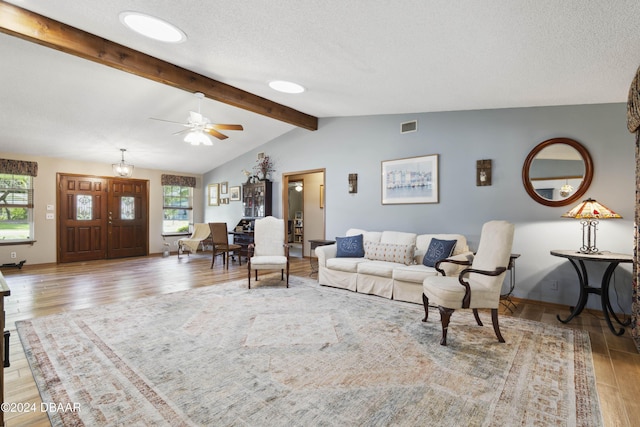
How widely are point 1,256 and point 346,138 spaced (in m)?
7.14

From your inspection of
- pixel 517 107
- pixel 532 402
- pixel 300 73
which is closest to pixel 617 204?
pixel 517 107

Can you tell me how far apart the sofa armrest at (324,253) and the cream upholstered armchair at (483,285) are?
192 centimetres

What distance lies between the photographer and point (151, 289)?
4.41 m

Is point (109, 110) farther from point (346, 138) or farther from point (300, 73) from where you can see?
point (346, 138)

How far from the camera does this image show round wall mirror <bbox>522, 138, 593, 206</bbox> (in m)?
3.53

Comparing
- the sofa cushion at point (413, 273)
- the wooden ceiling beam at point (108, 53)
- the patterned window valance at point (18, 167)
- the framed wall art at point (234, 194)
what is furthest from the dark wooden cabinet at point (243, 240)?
the patterned window valance at point (18, 167)

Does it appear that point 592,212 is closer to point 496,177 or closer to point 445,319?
point 496,177

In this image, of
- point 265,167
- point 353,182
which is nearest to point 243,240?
point 265,167

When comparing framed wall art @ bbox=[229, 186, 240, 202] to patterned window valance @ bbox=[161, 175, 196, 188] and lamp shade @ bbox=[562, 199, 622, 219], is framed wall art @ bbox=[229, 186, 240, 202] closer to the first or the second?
patterned window valance @ bbox=[161, 175, 196, 188]

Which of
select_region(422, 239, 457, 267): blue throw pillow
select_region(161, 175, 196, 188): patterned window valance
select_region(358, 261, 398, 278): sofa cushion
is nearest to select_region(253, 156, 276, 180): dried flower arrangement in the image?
select_region(161, 175, 196, 188): patterned window valance

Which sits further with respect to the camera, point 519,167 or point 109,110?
point 109,110

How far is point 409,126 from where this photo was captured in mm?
4816

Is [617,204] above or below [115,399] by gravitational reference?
above

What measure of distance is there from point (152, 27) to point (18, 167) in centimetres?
574
